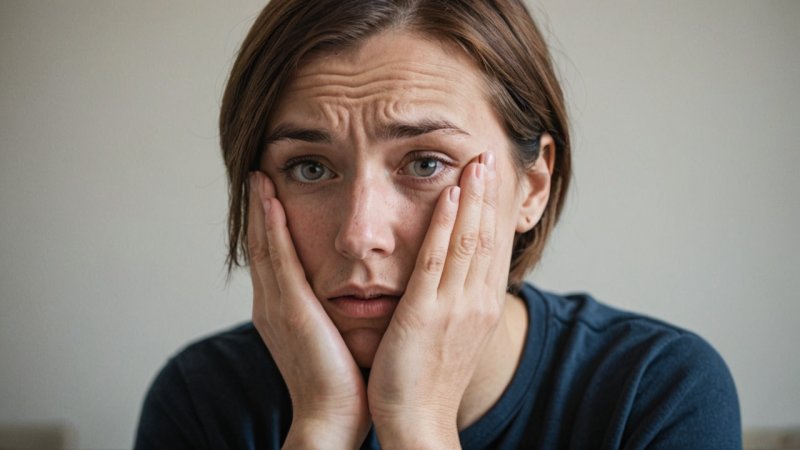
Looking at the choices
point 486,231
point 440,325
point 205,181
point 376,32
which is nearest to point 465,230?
point 486,231

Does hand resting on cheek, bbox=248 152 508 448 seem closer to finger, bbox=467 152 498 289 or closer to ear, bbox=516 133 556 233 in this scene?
finger, bbox=467 152 498 289

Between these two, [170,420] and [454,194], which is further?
[170,420]

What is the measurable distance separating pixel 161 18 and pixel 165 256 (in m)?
0.70

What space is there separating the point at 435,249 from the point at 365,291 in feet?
0.47

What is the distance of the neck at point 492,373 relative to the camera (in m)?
1.40

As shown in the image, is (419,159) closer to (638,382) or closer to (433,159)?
(433,159)

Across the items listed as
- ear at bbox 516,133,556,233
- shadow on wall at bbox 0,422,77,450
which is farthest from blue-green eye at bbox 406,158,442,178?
shadow on wall at bbox 0,422,77,450

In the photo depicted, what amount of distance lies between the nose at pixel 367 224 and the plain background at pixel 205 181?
Answer: 99 cm

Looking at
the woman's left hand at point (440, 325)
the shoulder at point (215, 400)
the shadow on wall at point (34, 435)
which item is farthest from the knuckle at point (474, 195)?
the shadow on wall at point (34, 435)

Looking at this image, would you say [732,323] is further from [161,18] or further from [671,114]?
[161,18]

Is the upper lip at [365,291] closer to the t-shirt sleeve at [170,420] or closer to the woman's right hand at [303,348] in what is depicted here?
the woman's right hand at [303,348]

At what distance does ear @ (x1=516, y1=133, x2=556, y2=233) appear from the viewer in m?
1.42

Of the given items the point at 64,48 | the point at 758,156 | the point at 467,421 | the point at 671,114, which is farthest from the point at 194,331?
the point at 758,156

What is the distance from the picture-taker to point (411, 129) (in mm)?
1188
